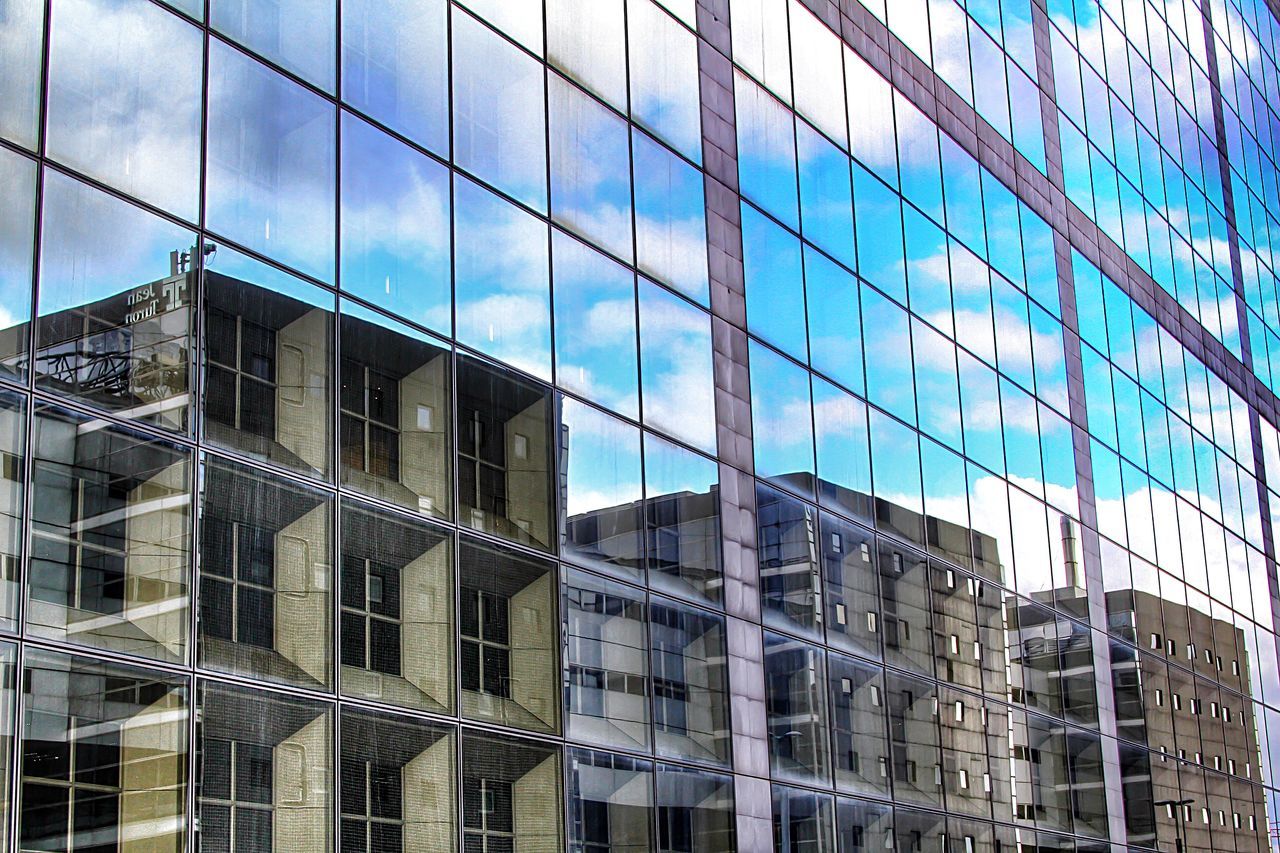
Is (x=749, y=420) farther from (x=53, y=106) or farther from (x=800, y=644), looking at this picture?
(x=53, y=106)

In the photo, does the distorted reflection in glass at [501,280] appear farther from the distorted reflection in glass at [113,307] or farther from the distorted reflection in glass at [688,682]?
the distorted reflection in glass at [113,307]

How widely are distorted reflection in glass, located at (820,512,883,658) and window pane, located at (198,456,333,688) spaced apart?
1178 cm

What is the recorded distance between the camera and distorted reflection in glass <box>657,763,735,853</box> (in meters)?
22.8

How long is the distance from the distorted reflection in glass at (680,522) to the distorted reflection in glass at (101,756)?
9.14 m

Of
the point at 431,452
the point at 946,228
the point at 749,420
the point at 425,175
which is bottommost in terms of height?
the point at 431,452

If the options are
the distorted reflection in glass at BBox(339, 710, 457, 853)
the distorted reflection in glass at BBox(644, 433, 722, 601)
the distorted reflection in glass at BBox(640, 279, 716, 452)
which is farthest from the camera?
the distorted reflection in glass at BBox(640, 279, 716, 452)

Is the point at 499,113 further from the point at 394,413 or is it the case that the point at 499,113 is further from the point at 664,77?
the point at 394,413

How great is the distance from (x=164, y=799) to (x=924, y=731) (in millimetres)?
17102

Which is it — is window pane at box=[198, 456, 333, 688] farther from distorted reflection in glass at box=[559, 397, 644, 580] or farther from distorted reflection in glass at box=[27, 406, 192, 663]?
distorted reflection in glass at box=[559, 397, 644, 580]

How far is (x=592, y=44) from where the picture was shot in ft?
82.8

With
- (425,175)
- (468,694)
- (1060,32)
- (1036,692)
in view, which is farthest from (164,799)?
(1060,32)

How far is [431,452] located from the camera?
66.2ft

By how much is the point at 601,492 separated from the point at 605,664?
248 centimetres

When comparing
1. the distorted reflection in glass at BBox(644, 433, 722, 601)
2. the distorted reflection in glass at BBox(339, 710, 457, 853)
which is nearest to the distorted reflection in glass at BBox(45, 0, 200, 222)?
the distorted reflection in glass at BBox(339, 710, 457, 853)
